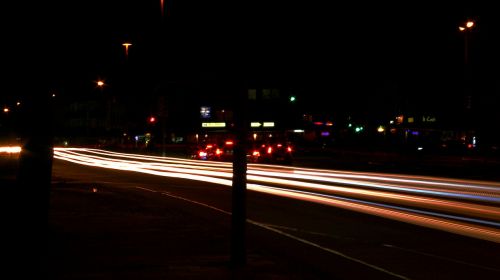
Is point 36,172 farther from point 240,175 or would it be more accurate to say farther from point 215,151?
point 215,151

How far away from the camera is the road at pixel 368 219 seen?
11.0m

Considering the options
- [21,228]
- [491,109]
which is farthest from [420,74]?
[21,228]

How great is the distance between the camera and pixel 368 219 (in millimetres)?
16281

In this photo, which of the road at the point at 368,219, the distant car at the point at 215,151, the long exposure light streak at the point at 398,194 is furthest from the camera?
the distant car at the point at 215,151

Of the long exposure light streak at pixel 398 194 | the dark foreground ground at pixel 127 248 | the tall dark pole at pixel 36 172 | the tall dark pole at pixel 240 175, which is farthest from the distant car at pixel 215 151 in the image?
the tall dark pole at pixel 240 175

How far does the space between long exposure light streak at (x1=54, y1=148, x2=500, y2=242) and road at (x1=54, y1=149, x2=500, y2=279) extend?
0.09 feet

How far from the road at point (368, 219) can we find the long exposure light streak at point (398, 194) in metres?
0.03

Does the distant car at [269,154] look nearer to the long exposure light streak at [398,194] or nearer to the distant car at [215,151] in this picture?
the distant car at [215,151]

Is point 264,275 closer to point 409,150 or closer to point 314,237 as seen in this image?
point 314,237

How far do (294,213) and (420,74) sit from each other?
62.9m

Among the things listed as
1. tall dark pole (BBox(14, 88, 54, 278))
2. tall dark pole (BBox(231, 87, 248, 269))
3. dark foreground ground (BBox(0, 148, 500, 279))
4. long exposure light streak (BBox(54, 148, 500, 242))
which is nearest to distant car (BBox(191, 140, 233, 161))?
long exposure light streak (BBox(54, 148, 500, 242))

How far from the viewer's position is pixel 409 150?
59.9m

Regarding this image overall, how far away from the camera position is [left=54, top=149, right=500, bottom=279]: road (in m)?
11.0

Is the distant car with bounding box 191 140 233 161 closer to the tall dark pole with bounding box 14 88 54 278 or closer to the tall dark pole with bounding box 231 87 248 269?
the tall dark pole with bounding box 14 88 54 278
